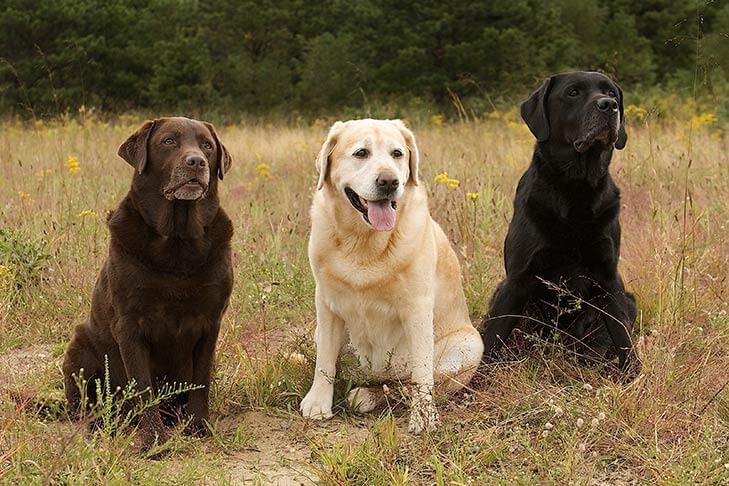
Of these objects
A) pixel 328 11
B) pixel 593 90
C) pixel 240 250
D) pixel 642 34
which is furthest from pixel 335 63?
pixel 593 90

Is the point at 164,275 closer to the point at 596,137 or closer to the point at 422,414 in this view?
the point at 422,414

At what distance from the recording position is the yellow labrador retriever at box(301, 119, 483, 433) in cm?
321

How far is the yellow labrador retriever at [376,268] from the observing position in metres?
3.21

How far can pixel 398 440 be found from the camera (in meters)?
2.94

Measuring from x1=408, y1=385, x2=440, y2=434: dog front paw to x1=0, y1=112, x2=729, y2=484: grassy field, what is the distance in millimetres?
68

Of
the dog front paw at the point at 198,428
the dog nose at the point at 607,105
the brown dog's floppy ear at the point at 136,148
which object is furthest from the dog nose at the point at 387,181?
the dog front paw at the point at 198,428

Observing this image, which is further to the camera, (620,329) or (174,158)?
(620,329)

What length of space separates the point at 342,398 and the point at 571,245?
1.20m

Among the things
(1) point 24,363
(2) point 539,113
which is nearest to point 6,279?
(1) point 24,363

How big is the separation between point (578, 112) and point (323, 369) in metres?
1.58

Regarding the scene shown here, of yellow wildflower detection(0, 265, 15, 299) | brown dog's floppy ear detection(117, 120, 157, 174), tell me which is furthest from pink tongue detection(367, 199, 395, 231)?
yellow wildflower detection(0, 265, 15, 299)

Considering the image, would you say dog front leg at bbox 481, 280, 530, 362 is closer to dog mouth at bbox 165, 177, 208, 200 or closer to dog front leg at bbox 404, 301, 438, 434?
dog front leg at bbox 404, 301, 438, 434

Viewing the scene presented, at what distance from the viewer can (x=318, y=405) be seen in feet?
11.2

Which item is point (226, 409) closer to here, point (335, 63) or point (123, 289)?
point (123, 289)
